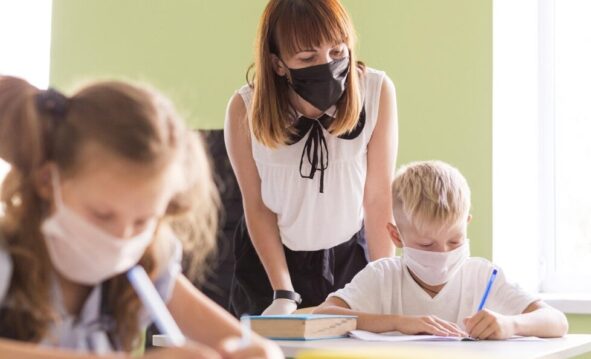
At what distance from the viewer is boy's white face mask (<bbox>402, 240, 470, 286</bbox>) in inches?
79.4

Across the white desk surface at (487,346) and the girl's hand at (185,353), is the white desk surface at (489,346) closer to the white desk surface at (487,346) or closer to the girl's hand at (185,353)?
the white desk surface at (487,346)

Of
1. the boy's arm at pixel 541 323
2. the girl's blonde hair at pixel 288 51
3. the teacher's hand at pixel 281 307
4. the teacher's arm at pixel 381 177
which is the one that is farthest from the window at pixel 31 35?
the boy's arm at pixel 541 323

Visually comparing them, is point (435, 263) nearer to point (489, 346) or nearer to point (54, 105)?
point (489, 346)

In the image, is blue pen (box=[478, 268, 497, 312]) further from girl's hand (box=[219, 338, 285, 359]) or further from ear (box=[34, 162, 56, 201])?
ear (box=[34, 162, 56, 201])

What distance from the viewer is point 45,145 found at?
1.09m

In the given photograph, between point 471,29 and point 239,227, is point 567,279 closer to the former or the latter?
point 471,29

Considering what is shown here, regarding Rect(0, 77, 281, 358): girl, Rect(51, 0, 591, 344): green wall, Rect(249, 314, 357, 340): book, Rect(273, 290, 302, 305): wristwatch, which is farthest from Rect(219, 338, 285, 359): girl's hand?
Rect(51, 0, 591, 344): green wall

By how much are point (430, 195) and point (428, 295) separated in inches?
8.6

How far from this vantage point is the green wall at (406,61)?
3.40 meters

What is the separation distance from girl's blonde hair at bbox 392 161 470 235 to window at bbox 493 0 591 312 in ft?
4.89

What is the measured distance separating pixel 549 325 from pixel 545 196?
1793 millimetres

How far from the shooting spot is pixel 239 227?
247 centimetres

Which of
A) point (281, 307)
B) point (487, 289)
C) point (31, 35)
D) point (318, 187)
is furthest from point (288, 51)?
point (31, 35)

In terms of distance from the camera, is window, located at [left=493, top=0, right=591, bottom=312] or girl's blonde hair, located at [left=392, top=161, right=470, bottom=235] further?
window, located at [left=493, top=0, right=591, bottom=312]
